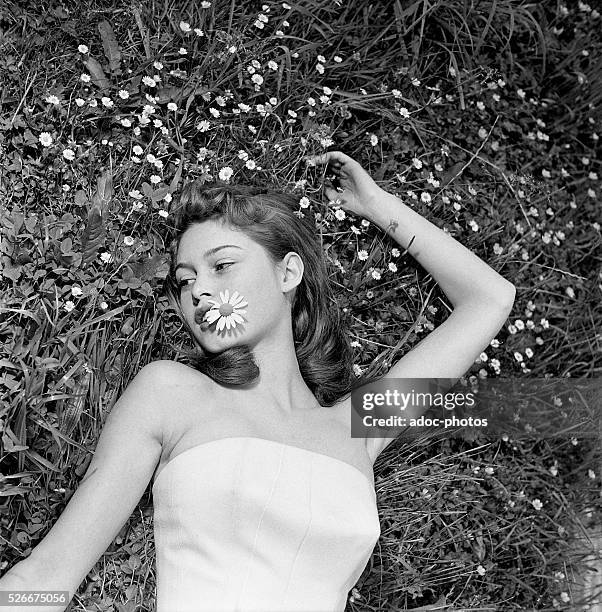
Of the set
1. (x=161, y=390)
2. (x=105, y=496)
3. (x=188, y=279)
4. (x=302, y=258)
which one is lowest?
(x=105, y=496)

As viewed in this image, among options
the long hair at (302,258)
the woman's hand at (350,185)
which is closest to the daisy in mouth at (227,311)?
the long hair at (302,258)

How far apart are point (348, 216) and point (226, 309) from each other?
3.34ft

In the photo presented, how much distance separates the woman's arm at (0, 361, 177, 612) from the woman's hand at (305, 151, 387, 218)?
120cm

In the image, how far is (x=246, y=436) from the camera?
9.57ft

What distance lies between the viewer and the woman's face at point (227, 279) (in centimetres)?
306

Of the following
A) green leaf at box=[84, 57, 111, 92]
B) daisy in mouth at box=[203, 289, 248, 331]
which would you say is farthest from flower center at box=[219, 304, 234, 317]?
green leaf at box=[84, 57, 111, 92]

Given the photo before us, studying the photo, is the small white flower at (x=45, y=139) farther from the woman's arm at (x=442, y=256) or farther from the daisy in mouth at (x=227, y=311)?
the woman's arm at (x=442, y=256)

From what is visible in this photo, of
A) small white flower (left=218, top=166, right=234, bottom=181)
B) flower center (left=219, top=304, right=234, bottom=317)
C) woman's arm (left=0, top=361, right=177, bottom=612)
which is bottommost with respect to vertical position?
woman's arm (left=0, top=361, right=177, bottom=612)

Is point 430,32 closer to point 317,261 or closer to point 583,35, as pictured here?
point 583,35

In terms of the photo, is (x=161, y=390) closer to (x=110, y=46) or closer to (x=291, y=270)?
(x=291, y=270)

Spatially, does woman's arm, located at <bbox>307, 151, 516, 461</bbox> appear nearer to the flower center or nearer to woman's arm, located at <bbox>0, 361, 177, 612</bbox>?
the flower center

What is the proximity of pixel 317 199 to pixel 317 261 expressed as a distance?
0.51 meters

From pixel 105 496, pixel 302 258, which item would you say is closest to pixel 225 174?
pixel 302 258

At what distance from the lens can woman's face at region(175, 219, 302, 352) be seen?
3.06 m
